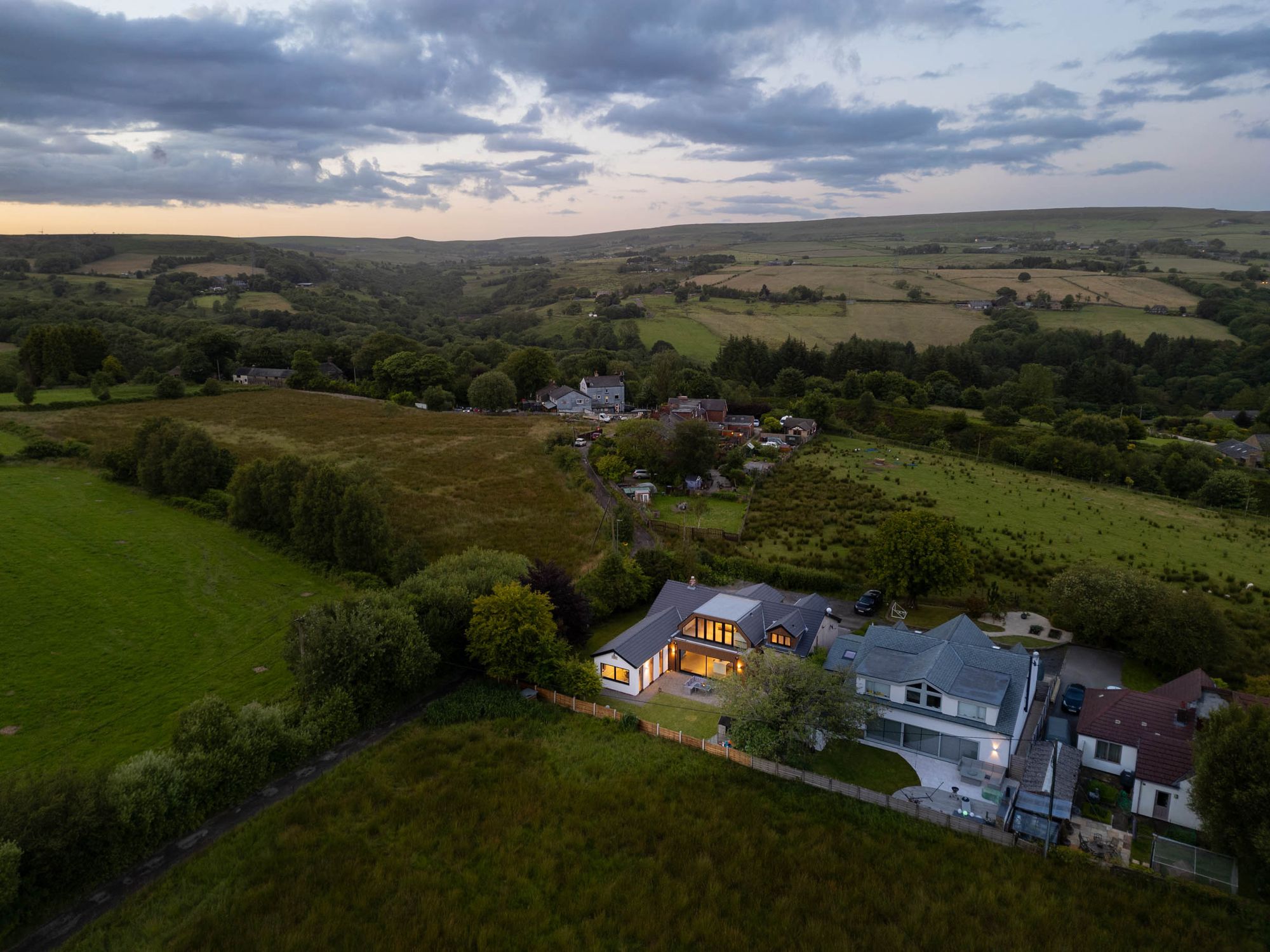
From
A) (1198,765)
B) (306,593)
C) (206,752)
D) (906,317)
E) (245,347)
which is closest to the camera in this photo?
(1198,765)

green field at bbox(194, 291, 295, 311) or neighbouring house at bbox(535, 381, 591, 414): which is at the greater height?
green field at bbox(194, 291, 295, 311)

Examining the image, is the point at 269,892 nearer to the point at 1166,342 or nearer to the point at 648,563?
the point at 648,563

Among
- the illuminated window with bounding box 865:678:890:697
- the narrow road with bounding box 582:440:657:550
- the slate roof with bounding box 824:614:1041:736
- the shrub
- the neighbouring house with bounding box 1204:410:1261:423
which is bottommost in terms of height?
the neighbouring house with bounding box 1204:410:1261:423

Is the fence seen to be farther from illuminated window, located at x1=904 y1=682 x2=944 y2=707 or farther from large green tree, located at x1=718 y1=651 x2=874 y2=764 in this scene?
illuminated window, located at x1=904 y1=682 x2=944 y2=707

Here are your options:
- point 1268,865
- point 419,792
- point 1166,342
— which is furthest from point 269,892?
point 1166,342

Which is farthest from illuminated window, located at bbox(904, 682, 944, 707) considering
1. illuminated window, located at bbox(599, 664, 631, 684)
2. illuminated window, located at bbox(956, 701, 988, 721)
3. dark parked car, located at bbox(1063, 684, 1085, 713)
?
illuminated window, located at bbox(599, 664, 631, 684)

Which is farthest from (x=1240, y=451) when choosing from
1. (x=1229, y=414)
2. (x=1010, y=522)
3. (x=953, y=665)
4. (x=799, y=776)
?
(x=799, y=776)
